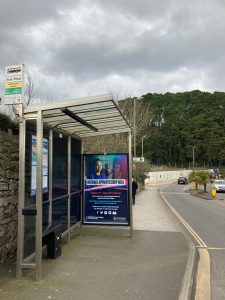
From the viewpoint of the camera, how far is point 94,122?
336 inches

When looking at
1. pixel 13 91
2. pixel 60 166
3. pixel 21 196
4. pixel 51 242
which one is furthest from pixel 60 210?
pixel 13 91

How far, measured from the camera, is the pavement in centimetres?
517

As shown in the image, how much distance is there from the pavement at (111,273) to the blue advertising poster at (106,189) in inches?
24.8

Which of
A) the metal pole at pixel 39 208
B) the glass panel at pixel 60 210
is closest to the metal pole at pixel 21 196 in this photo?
the metal pole at pixel 39 208

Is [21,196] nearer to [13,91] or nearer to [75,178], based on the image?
[13,91]

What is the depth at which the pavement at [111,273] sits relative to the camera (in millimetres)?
5172

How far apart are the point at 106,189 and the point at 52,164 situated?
8.67 ft

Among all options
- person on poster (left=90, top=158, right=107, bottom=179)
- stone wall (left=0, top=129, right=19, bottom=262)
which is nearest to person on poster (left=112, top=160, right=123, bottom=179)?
person on poster (left=90, top=158, right=107, bottom=179)

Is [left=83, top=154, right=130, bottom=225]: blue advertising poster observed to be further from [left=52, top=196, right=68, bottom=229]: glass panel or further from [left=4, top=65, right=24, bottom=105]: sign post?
[left=4, top=65, right=24, bottom=105]: sign post

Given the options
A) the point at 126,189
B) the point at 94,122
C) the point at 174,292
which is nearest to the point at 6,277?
the point at 174,292

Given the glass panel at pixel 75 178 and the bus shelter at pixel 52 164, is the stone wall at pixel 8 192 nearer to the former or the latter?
the bus shelter at pixel 52 164

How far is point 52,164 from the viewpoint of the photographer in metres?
7.50

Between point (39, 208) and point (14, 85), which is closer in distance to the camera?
point (39, 208)

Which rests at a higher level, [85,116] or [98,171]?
[85,116]
